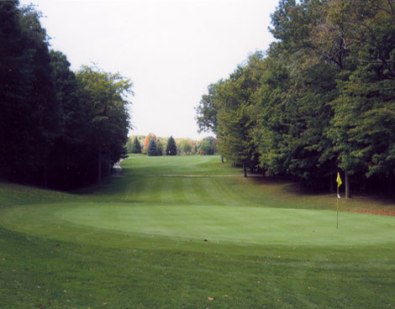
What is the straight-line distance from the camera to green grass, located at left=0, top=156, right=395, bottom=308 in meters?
7.41

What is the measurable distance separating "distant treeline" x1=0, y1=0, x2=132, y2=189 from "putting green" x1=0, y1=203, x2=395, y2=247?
15433mm

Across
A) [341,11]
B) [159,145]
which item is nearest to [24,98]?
[341,11]

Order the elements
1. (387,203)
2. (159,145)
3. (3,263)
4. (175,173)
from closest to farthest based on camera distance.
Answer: (3,263) < (387,203) < (175,173) < (159,145)

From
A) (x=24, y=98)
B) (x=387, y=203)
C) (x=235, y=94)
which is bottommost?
(x=387, y=203)

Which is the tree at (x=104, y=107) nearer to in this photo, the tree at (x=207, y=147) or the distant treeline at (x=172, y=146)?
the distant treeline at (x=172, y=146)

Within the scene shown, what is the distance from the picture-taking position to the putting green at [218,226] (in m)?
13.6

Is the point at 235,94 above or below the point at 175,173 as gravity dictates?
above

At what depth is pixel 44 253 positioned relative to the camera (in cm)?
1026

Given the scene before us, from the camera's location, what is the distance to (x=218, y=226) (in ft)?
53.0

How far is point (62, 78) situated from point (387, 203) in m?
31.6

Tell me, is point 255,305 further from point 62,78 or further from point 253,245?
point 62,78

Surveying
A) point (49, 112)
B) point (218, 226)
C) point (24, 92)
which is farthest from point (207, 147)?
point (218, 226)

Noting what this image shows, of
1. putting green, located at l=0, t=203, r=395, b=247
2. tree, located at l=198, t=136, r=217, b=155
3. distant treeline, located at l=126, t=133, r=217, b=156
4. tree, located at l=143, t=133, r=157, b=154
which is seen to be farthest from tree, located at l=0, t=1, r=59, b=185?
tree, located at l=143, t=133, r=157, b=154

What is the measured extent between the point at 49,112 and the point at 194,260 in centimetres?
3007
